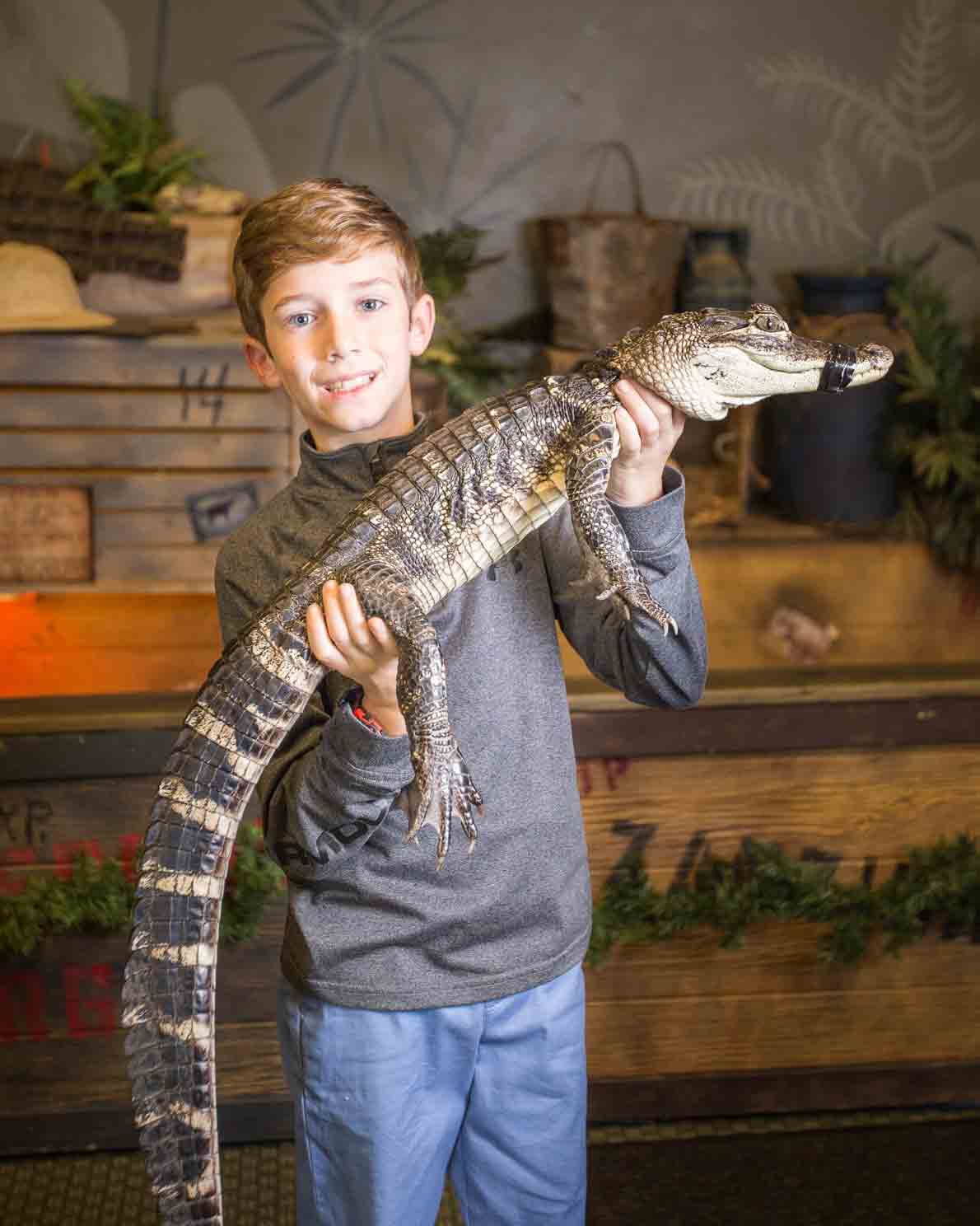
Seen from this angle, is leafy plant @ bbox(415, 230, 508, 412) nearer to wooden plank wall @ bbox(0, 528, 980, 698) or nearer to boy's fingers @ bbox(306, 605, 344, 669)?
wooden plank wall @ bbox(0, 528, 980, 698)

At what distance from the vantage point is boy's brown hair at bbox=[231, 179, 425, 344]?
135cm

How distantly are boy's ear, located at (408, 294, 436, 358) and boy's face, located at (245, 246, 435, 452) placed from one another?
2.0 inches

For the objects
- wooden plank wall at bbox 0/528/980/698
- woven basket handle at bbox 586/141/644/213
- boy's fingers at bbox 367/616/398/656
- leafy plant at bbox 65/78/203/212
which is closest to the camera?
boy's fingers at bbox 367/616/398/656

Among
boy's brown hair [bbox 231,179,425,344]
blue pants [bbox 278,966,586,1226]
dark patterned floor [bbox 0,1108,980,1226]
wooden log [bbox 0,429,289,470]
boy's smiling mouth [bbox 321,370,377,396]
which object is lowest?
dark patterned floor [bbox 0,1108,980,1226]

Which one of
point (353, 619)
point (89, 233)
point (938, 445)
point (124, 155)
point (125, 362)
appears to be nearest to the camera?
point (353, 619)

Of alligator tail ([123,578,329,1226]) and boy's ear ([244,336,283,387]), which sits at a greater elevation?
boy's ear ([244,336,283,387])

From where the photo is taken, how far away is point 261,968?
2.37m

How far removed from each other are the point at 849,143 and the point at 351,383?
424cm

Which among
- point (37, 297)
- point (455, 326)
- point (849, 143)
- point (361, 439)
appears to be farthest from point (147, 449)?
point (849, 143)

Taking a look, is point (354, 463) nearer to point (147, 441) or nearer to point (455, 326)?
point (147, 441)

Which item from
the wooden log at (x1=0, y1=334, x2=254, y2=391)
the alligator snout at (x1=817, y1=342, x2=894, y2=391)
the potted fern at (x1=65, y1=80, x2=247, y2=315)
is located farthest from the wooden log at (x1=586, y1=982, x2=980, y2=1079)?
the potted fern at (x1=65, y1=80, x2=247, y2=315)

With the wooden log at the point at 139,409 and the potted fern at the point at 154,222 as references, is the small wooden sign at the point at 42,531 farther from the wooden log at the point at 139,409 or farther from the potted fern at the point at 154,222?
the potted fern at the point at 154,222

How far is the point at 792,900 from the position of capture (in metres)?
2.37

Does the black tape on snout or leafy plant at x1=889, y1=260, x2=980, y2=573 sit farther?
leafy plant at x1=889, y1=260, x2=980, y2=573
